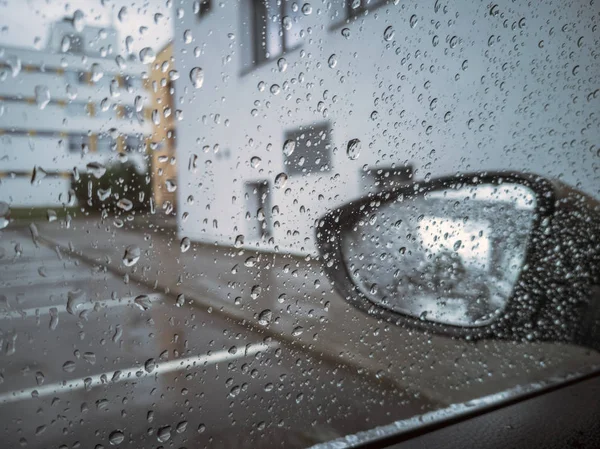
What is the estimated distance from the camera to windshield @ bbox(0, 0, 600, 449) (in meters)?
0.46

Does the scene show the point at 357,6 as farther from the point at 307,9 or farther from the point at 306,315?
the point at 306,315

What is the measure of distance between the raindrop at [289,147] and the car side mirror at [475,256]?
0.32 ft

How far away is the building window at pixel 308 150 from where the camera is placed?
23.8 inches

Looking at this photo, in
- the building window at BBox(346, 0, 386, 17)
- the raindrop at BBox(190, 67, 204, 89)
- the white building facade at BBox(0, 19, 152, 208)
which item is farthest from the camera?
the building window at BBox(346, 0, 386, 17)

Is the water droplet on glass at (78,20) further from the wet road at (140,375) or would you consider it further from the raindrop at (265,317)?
the raindrop at (265,317)

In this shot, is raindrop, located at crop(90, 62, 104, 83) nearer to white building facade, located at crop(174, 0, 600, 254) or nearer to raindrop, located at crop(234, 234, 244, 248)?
white building facade, located at crop(174, 0, 600, 254)

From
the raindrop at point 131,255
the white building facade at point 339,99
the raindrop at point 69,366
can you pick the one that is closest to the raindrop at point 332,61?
the white building facade at point 339,99

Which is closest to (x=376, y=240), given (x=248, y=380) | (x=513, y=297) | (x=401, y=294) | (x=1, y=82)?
(x=401, y=294)

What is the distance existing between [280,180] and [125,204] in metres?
0.19

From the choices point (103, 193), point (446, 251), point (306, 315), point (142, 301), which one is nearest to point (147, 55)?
point (103, 193)

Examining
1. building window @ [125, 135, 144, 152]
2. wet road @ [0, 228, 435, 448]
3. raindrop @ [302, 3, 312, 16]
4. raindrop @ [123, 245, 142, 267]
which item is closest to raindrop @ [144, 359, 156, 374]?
wet road @ [0, 228, 435, 448]

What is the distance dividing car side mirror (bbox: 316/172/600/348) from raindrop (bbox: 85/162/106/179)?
271 mm

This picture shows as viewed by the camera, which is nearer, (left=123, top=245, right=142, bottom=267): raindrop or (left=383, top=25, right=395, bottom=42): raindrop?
(left=123, top=245, right=142, bottom=267): raindrop

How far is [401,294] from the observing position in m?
0.74
